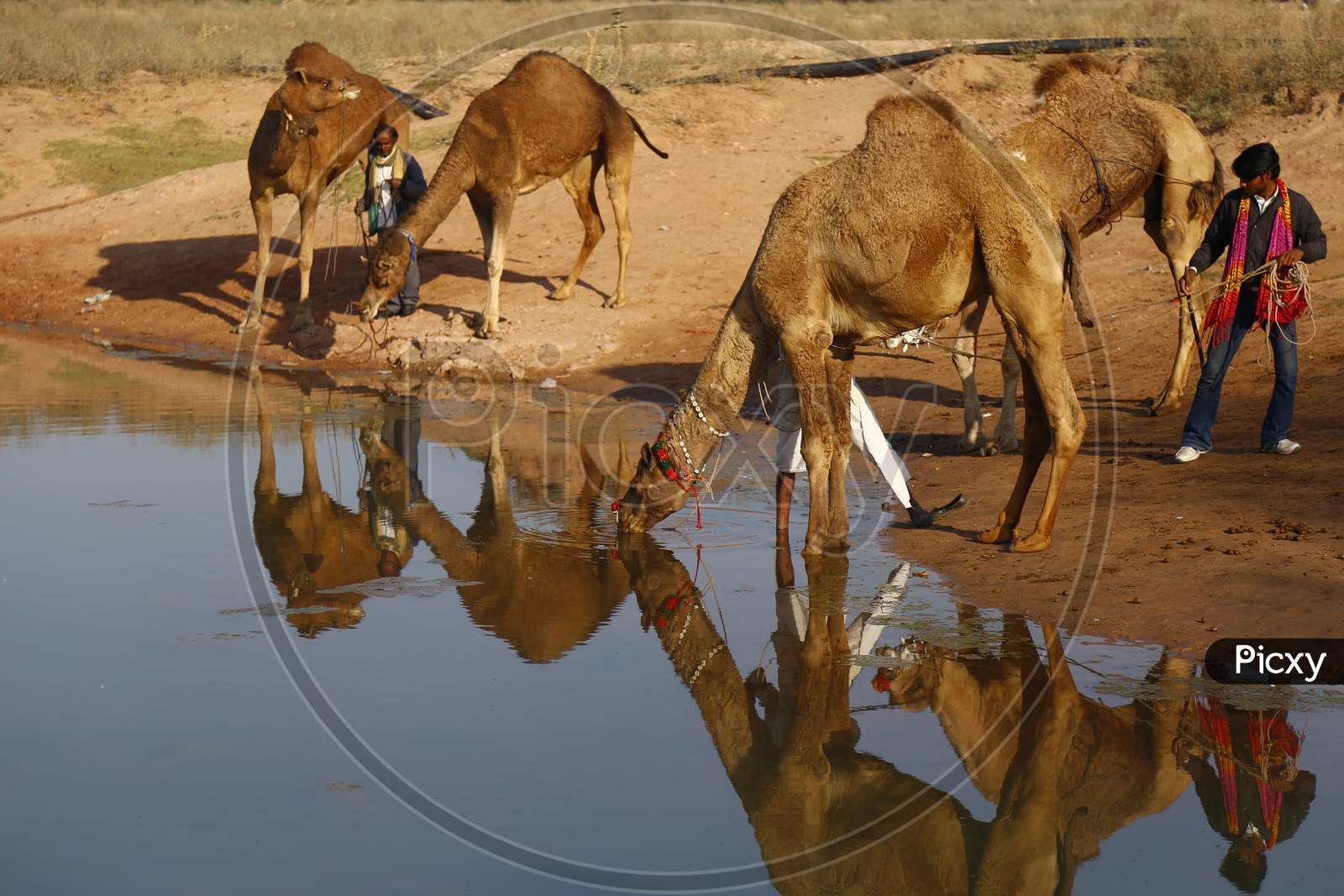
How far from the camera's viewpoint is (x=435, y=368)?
14.1 metres

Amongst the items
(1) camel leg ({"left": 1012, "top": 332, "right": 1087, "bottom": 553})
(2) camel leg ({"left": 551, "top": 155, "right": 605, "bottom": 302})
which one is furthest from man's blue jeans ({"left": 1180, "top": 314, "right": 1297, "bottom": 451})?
(2) camel leg ({"left": 551, "top": 155, "right": 605, "bottom": 302})

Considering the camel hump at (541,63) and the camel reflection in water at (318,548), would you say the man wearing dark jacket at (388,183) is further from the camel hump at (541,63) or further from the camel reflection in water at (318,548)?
the camel reflection in water at (318,548)

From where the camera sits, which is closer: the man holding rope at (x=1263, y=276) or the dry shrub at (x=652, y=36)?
the man holding rope at (x=1263, y=276)

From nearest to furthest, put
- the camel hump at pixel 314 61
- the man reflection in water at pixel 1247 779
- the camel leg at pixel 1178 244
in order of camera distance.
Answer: the man reflection in water at pixel 1247 779
the camel leg at pixel 1178 244
the camel hump at pixel 314 61

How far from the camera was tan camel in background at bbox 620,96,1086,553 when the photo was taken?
6.98 metres

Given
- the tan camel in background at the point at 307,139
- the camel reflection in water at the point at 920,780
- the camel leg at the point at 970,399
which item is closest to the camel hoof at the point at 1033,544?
the camel reflection in water at the point at 920,780

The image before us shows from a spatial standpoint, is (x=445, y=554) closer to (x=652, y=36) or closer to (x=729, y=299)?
(x=729, y=299)

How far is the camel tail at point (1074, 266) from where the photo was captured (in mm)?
7098

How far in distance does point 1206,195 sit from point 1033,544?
4527mm

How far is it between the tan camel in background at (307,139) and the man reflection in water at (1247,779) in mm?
12070

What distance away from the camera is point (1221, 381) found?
883 centimetres

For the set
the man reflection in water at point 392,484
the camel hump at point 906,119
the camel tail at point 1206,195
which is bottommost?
the man reflection in water at point 392,484

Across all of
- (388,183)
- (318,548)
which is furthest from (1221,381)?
(388,183)

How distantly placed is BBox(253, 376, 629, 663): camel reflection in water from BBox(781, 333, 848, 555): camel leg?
3.56 ft
